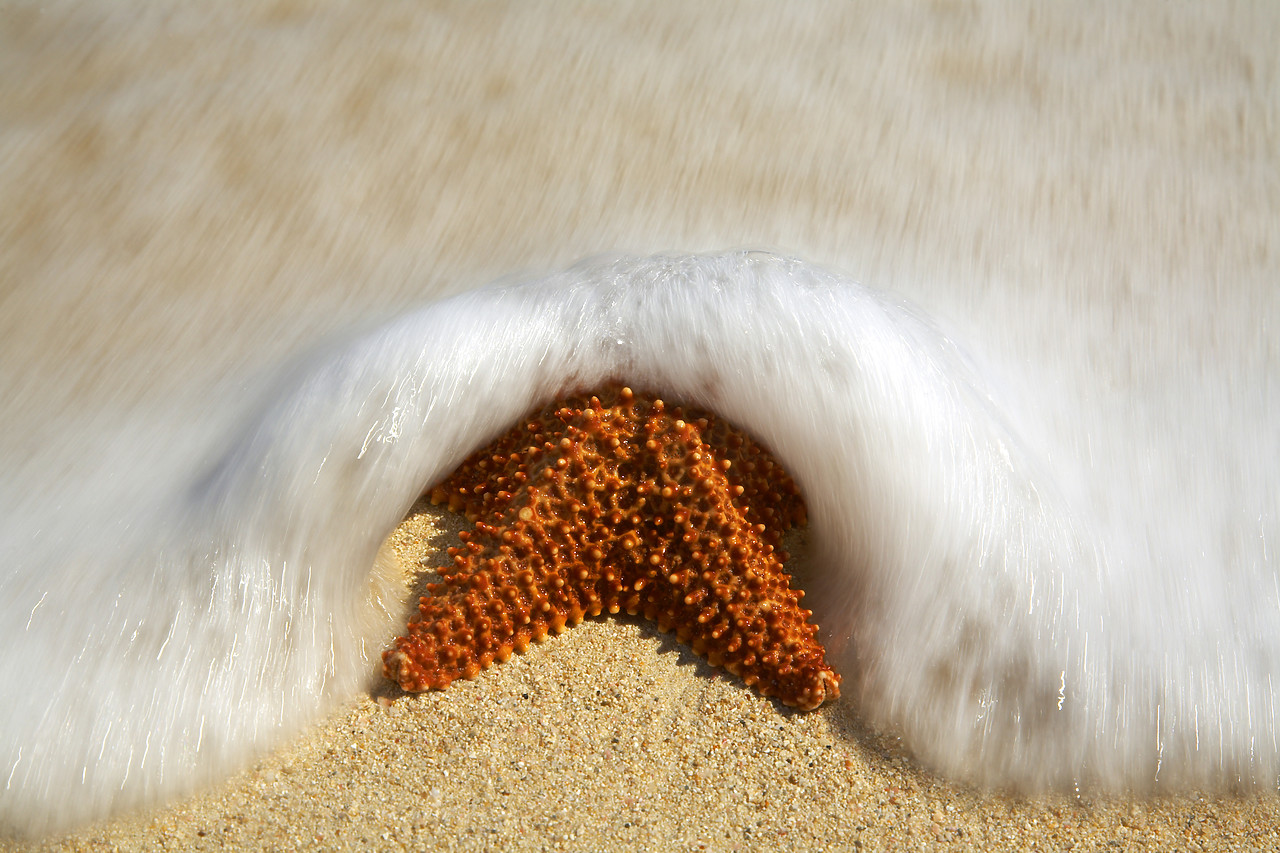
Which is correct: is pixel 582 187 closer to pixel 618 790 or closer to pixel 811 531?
pixel 811 531

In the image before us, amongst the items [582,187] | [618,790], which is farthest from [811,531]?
[582,187]

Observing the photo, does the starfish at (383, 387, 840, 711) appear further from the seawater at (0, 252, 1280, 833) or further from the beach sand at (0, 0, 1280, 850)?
the seawater at (0, 252, 1280, 833)

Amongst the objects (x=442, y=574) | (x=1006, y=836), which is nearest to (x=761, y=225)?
(x=442, y=574)

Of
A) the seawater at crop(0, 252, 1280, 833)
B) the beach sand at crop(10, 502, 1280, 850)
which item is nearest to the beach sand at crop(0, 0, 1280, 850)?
the beach sand at crop(10, 502, 1280, 850)

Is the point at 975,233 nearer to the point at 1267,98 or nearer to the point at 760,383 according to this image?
the point at 760,383

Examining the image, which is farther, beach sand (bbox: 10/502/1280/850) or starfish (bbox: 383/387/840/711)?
starfish (bbox: 383/387/840/711)
